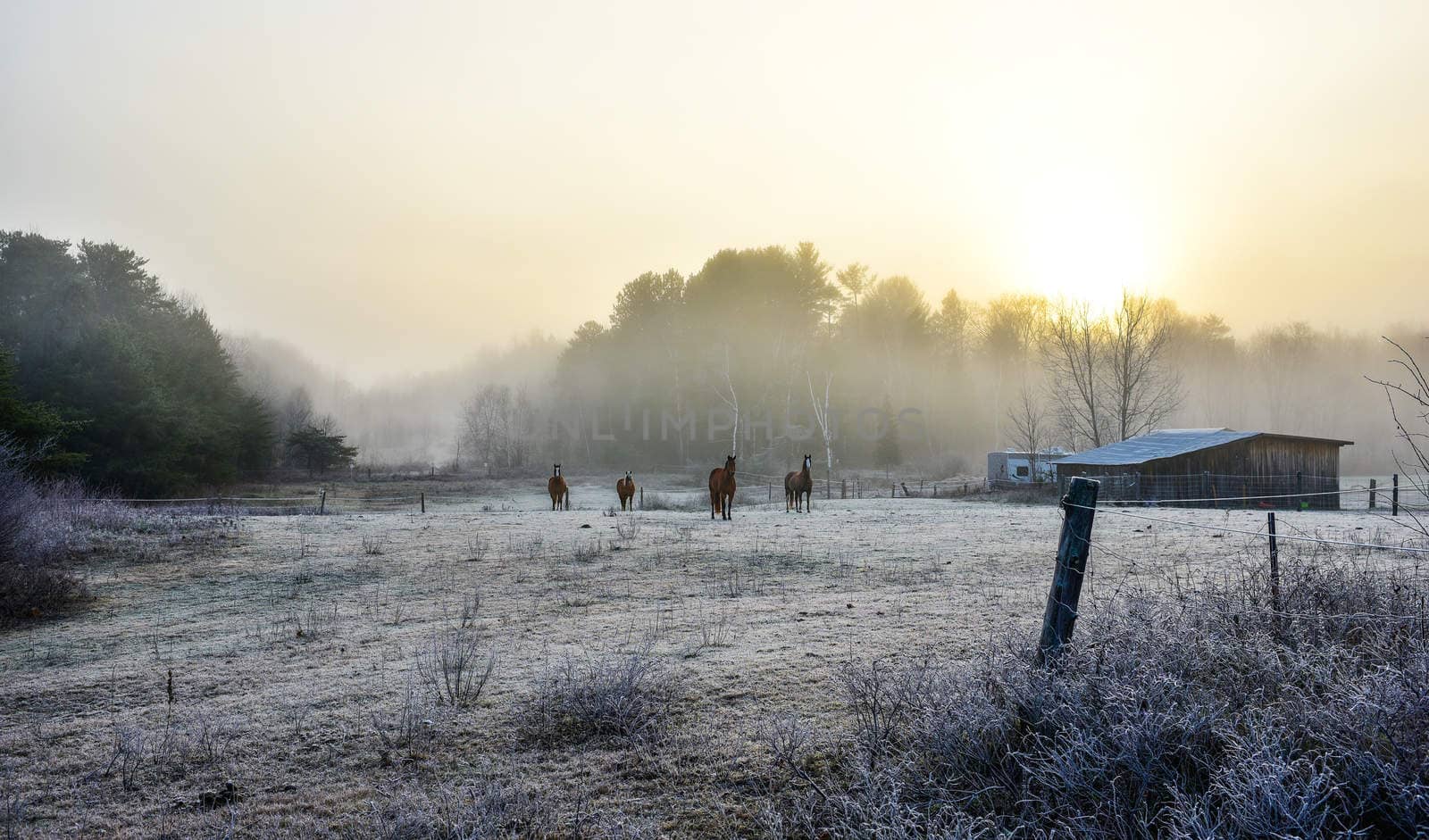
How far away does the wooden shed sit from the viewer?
2870 centimetres

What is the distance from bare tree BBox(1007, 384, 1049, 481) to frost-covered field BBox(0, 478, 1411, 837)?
84.6ft

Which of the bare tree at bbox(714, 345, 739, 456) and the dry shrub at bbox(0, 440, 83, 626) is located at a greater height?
the bare tree at bbox(714, 345, 739, 456)

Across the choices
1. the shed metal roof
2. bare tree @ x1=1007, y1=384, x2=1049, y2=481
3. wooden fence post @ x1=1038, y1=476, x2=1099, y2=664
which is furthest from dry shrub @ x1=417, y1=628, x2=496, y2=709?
bare tree @ x1=1007, y1=384, x2=1049, y2=481

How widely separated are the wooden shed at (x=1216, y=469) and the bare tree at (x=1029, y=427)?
25.2 ft

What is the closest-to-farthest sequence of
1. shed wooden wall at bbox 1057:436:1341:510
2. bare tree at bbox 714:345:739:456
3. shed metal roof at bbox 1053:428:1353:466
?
shed wooden wall at bbox 1057:436:1341:510 → shed metal roof at bbox 1053:428:1353:466 → bare tree at bbox 714:345:739:456

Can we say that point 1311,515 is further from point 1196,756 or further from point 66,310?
point 66,310

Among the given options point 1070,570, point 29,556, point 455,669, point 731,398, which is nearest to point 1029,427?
point 731,398

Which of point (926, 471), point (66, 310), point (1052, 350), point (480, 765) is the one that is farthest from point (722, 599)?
point (1052, 350)

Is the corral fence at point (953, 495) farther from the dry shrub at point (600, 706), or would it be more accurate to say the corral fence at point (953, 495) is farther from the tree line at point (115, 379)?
the dry shrub at point (600, 706)

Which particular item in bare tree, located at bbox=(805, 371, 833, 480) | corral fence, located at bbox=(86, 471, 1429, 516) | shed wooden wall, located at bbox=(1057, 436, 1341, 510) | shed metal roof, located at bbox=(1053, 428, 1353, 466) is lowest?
corral fence, located at bbox=(86, 471, 1429, 516)

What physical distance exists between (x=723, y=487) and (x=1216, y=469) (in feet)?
66.0

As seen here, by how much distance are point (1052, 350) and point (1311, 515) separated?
169 ft

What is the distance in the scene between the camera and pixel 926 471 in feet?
177

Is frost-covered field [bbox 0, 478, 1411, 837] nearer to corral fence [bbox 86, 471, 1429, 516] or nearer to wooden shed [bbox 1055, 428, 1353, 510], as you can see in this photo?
corral fence [bbox 86, 471, 1429, 516]
